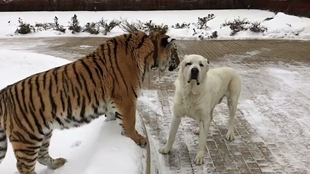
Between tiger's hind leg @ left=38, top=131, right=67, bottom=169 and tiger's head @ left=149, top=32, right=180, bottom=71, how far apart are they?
1362 millimetres

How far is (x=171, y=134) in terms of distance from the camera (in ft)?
17.4

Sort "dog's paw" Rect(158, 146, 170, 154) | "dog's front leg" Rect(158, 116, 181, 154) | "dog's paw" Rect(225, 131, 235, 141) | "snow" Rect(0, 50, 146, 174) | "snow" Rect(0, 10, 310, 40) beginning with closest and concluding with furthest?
"snow" Rect(0, 50, 146, 174)
"dog's front leg" Rect(158, 116, 181, 154)
"dog's paw" Rect(158, 146, 170, 154)
"dog's paw" Rect(225, 131, 235, 141)
"snow" Rect(0, 10, 310, 40)

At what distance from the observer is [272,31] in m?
16.5

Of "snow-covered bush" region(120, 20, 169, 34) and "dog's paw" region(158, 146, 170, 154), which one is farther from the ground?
"snow-covered bush" region(120, 20, 169, 34)

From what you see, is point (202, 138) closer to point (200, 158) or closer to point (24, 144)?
point (200, 158)

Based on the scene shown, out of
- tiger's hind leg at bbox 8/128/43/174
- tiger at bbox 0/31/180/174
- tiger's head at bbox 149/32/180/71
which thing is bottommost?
tiger's hind leg at bbox 8/128/43/174

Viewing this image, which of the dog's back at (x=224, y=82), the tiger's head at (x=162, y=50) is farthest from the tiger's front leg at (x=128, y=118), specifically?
the dog's back at (x=224, y=82)

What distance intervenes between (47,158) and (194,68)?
6.38ft

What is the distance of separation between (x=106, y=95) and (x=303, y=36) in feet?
44.1

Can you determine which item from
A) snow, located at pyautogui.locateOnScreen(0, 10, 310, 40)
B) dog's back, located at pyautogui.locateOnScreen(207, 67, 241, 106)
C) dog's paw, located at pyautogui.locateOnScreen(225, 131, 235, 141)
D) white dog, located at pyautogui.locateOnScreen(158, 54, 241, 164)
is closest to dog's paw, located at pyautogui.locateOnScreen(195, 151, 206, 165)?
white dog, located at pyautogui.locateOnScreen(158, 54, 241, 164)

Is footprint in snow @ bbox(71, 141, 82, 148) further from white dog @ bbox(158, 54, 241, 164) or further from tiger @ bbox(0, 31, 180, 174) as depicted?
white dog @ bbox(158, 54, 241, 164)

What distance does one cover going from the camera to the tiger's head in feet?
14.4

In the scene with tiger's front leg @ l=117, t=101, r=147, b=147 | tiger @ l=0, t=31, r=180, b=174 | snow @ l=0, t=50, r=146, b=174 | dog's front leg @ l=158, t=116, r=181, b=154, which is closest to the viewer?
snow @ l=0, t=50, r=146, b=174

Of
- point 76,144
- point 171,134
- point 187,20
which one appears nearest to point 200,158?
point 171,134
